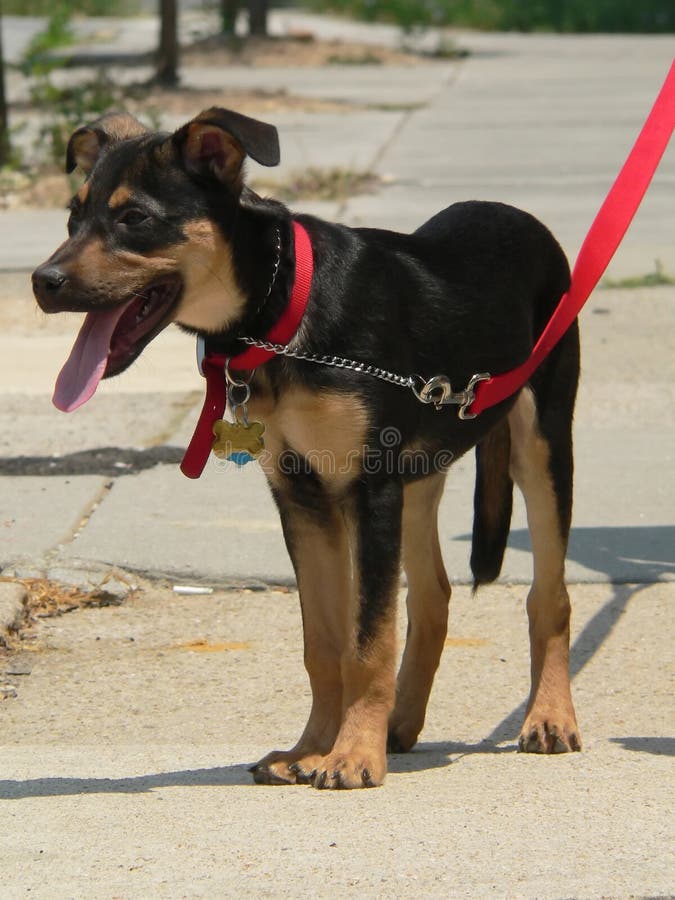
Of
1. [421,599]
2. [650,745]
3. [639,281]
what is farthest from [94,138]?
[639,281]

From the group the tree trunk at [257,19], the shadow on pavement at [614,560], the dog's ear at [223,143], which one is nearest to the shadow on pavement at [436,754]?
the shadow on pavement at [614,560]

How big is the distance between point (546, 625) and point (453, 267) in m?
1.07

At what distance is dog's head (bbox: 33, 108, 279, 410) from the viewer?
3.44 meters

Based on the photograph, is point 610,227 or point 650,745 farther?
point 610,227

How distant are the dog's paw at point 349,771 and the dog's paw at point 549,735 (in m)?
0.59

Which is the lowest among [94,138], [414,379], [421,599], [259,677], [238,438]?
[259,677]

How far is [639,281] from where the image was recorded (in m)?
9.67

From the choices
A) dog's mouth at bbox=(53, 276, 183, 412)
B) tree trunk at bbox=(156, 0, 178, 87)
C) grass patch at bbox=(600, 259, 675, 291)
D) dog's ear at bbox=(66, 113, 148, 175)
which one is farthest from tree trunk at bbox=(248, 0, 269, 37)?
dog's mouth at bbox=(53, 276, 183, 412)

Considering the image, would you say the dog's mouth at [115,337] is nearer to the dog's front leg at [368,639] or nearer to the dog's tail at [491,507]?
the dog's front leg at [368,639]

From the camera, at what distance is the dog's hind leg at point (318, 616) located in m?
3.87

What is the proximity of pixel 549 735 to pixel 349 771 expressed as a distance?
28.9 inches

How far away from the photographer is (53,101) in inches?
575

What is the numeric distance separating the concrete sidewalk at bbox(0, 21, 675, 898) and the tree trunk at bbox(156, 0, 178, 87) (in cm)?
1066

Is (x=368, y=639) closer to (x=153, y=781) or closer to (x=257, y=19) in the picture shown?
(x=153, y=781)
